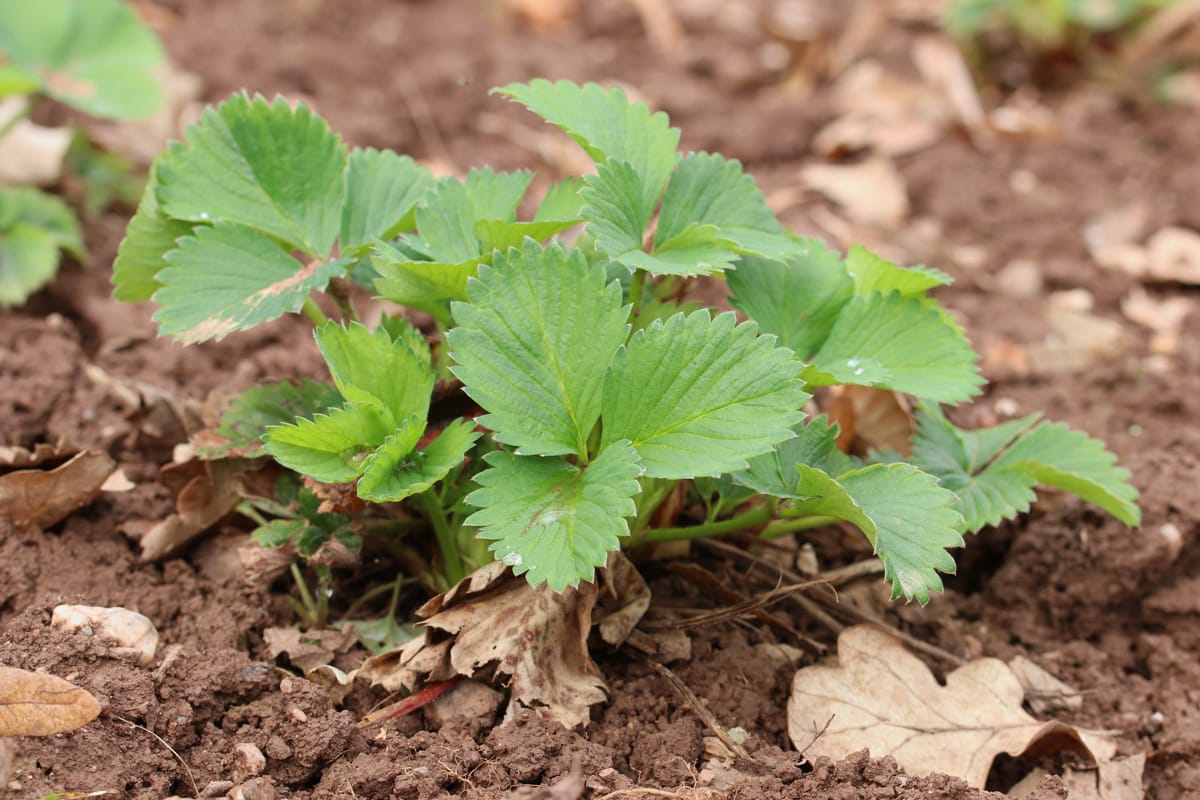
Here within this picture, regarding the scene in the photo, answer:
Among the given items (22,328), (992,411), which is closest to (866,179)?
(992,411)

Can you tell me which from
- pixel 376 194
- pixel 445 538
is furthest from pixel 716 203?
pixel 445 538

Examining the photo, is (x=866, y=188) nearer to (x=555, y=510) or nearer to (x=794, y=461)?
(x=794, y=461)

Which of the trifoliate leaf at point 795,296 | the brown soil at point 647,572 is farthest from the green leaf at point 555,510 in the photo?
the trifoliate leaf at point 795,296

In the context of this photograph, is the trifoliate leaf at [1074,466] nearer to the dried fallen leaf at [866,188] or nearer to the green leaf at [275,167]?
the green leaf at [275,167]

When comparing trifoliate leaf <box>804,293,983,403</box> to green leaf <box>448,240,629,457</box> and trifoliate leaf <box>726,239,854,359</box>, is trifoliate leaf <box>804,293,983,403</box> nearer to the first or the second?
trifoliate leaf <box>726,239,854,359</box>

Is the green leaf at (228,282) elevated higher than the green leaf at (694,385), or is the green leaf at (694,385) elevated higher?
the green leaf at (228,282)

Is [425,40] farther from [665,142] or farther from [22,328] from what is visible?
[665,142]
